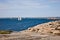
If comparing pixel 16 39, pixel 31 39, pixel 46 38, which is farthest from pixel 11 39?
pixel 46 38

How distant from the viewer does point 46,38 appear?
18516 mm

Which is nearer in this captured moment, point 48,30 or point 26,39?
point 26,39

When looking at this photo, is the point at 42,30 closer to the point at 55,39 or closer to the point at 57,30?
the point at 57,30

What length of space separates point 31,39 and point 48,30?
589cm

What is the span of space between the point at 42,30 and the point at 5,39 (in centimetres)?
741

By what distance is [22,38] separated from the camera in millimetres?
18141

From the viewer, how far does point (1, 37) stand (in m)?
18.6

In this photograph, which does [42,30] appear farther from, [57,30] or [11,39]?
[11,39]

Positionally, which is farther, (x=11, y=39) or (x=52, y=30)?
(x=52, y=30)

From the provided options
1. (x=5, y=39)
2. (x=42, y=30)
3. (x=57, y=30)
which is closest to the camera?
(x=5, y=39)

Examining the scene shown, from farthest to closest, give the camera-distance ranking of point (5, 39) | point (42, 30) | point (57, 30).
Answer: point (42, 30) → point (57, 30) → point (5, 39)

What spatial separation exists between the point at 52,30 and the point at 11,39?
6650 millimetres

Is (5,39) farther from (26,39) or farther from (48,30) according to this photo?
(48,30)

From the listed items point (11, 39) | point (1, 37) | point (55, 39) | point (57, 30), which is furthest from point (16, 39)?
point (57, 30)
